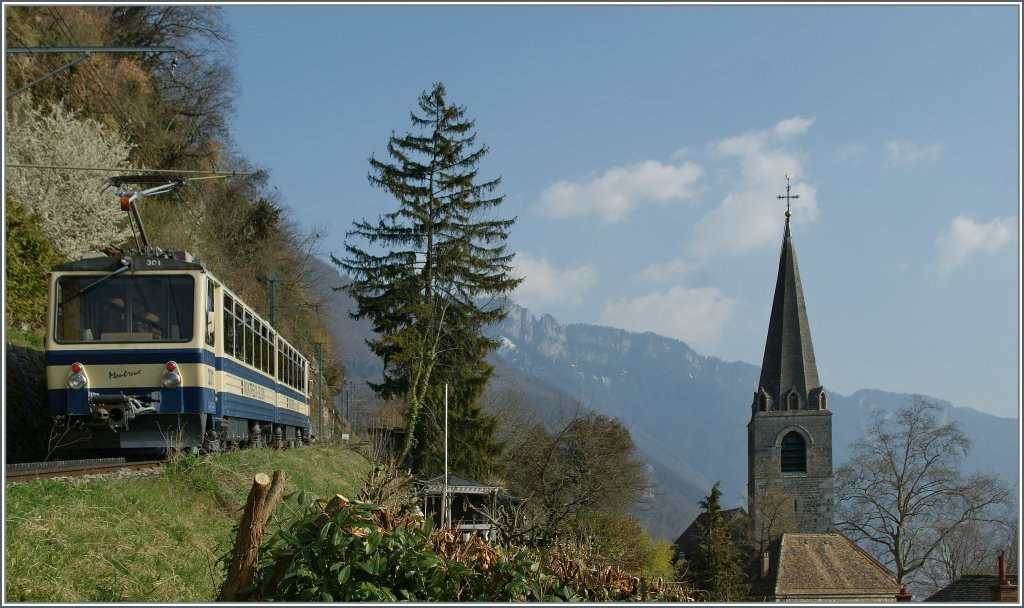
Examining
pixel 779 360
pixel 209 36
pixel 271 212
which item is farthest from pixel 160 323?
pixel 779 360

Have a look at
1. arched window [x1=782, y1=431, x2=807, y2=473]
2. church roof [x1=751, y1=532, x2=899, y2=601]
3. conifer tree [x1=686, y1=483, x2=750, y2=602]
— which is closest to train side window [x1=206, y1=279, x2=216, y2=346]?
conifer tree [x1=686, y1=483, x2=750, y2=602]

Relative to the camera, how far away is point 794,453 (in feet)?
264

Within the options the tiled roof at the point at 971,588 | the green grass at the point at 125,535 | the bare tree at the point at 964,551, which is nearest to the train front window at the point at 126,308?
the green grass at the point at 125,535

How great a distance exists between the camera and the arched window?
3155 inches

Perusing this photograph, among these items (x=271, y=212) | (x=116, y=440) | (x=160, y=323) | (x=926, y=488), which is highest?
(x=271, y=212)

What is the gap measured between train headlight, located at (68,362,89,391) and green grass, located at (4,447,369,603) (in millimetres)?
2960

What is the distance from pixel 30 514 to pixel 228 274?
3536 cm

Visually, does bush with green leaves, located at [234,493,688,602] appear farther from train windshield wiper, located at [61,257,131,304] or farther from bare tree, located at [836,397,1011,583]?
bare tree, located at [836,397,1011,583]

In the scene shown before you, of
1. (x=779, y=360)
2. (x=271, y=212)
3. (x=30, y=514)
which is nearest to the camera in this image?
(x=30, y=514)

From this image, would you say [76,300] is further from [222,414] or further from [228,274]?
[228,274]

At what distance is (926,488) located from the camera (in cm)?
5328

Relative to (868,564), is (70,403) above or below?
above

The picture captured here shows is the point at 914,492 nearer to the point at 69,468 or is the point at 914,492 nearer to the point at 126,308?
the point at 126,308

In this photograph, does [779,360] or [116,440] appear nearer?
[116,440]
